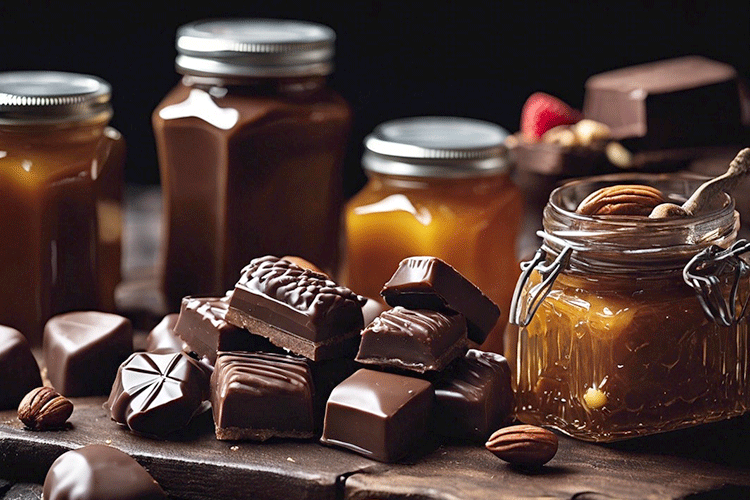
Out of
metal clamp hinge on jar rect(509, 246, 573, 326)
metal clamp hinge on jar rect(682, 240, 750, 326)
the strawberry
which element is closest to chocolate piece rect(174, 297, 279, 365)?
metal clamp hinge on jar rect(509, 246, 573, 326)

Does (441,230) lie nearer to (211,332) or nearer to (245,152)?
(245,152)

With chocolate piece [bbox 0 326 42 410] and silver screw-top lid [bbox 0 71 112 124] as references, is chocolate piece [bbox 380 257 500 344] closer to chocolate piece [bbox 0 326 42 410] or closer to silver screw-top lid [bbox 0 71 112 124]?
chocolate piece [bbox 0 326 42 410]

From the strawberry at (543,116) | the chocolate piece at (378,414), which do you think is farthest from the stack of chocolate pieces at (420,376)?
the strawberry at (543,116)

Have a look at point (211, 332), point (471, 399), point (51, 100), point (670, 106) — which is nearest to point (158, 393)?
point (211, 332)

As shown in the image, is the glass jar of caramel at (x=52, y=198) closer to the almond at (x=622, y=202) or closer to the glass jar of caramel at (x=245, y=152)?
the glass jar of caramel at (x=245, y=152)

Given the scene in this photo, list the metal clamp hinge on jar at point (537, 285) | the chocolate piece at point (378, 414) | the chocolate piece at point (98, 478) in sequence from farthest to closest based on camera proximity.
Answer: the metal clamp hinge on jar at point (537, 285) → the chocolate piece at point (378, 414) → the chocolate piece at point (98, 478)
